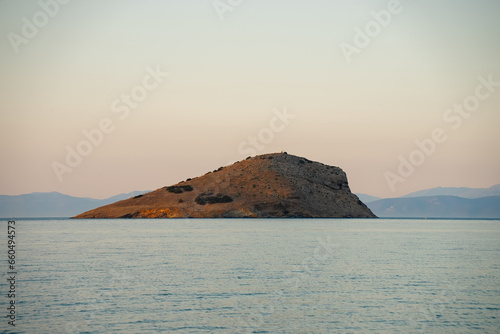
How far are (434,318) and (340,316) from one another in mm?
5651

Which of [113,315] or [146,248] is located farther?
[146,248]

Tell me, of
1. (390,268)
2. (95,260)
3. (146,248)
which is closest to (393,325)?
(390,268)

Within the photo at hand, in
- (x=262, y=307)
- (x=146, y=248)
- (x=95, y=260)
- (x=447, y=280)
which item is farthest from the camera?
(x=146, y=248)

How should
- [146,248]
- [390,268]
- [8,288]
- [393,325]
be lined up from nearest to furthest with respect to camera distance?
[393,325]
[8,288]
[390,268]
[146,248]

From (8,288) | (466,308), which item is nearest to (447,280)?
(466,308)

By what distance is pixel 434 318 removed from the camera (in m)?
34.3

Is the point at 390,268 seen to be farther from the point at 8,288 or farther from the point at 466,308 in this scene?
the point at 8,288

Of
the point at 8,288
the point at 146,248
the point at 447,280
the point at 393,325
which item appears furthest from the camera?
the point at 146,248

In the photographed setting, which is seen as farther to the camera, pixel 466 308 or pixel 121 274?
pixel 121 274

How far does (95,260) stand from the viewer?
62656 millimetres

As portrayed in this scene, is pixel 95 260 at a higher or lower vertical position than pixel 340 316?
higher

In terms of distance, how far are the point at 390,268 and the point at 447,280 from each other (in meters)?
8.50

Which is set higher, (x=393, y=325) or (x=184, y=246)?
(x=184, y=246)

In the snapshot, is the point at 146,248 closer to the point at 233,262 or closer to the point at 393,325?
the point at 233,262
